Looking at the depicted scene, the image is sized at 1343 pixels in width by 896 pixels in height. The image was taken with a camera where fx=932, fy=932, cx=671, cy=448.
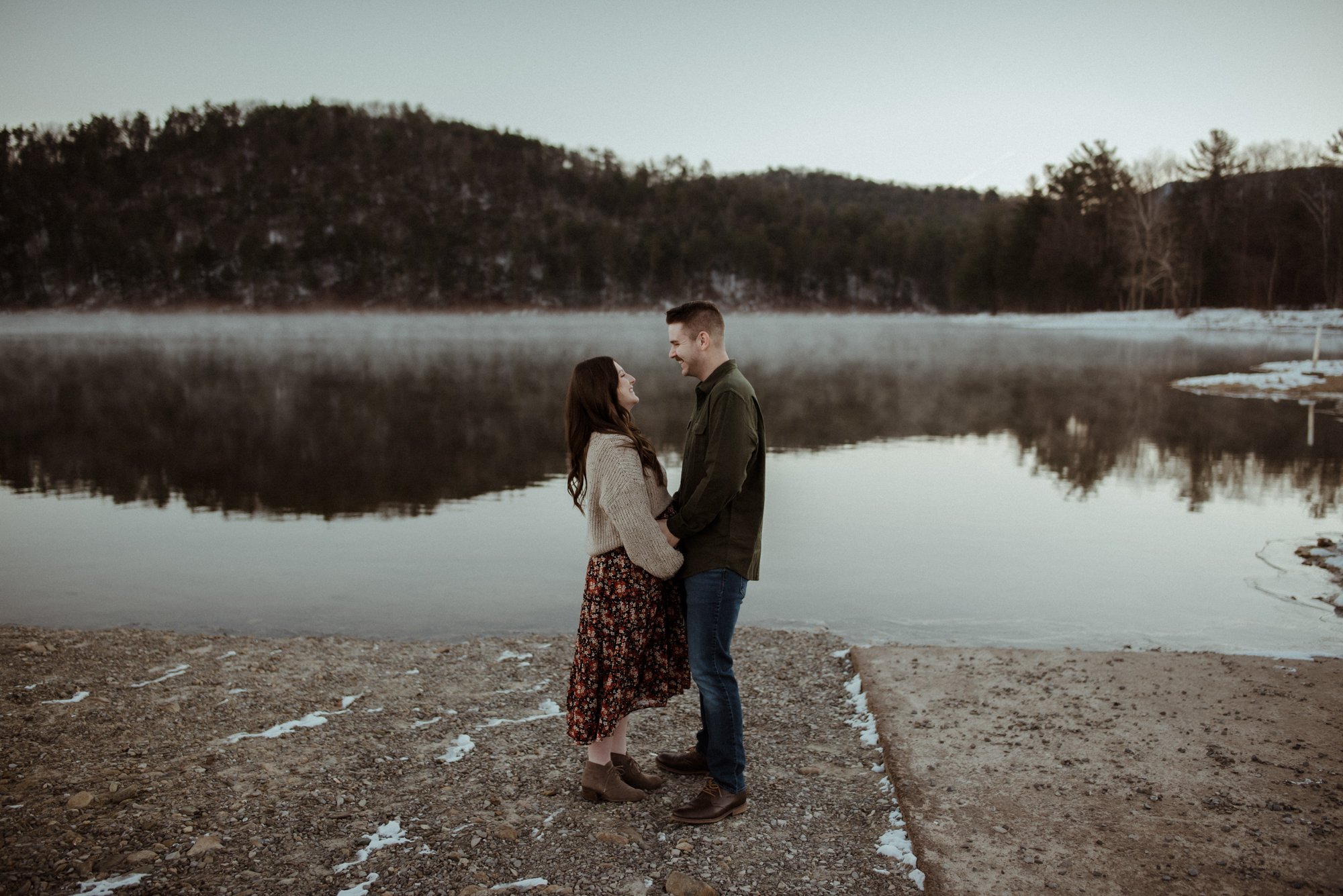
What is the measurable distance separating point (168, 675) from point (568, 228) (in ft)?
498

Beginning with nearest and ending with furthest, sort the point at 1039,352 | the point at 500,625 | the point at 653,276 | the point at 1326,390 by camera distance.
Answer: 1. the point at 500,625
2. the point at 1326,390
3. the point at 1039,352
4. the point at 653,276

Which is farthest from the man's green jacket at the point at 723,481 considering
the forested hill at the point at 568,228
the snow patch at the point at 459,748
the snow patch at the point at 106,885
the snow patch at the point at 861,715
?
the forested hill at the point at 568,228

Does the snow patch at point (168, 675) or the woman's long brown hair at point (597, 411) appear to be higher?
the woman's long brown hair at point (597, 411)

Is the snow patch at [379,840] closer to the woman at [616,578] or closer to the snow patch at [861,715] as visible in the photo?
the woman at [616,578]

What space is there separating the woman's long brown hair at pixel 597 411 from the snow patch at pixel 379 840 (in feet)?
5.24

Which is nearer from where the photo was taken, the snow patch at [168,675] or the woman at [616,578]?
the woman at [616,578]

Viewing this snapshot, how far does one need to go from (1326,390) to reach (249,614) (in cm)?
3007

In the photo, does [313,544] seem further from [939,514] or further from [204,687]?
[939,514]

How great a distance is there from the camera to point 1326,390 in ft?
90.0

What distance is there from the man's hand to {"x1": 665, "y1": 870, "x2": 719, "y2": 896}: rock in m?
1.30

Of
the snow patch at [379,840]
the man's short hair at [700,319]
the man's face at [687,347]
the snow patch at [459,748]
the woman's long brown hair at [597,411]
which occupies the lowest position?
the snow patch at [459,748]

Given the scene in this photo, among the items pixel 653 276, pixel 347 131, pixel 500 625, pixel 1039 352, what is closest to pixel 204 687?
pixel 500 625

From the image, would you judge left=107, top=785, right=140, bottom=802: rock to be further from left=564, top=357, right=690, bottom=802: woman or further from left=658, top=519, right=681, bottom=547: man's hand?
left=658, top=519, right=681, bottom=547: man's hand

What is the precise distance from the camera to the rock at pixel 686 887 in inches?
140
